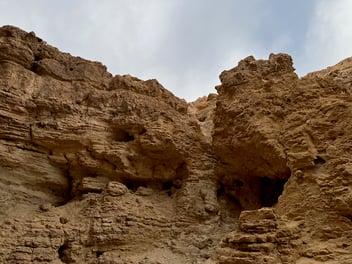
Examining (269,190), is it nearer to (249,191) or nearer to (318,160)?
(249,191)

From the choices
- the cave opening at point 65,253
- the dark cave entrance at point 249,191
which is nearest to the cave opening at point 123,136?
the dark cave entrance at point 249,191

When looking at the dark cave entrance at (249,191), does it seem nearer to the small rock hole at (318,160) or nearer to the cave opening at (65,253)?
the small rock hole at (318,160)

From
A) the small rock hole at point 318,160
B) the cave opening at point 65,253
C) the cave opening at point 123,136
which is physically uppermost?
the cave opening at point 123,136

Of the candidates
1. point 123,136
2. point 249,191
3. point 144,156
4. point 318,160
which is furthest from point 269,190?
point 123,136

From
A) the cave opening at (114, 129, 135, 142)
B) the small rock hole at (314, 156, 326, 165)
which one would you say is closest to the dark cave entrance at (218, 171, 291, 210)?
the cave opening at (114, 129, 135, 142)

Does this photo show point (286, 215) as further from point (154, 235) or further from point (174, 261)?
point (154, 235)

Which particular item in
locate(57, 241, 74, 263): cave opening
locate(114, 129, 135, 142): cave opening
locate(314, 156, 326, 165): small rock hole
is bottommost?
locate(57, 241, 74, 263): cave opening

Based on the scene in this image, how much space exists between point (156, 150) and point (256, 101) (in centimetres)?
385

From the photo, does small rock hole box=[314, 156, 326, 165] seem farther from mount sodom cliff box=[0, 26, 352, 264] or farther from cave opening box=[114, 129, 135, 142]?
cave opening box=[114, 129, 135, 142]

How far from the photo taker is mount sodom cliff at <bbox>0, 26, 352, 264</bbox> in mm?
9555

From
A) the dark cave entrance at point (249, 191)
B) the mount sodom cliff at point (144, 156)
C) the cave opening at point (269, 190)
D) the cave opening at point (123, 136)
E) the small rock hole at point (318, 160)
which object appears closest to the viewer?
the small rock hole at point (318, 160)

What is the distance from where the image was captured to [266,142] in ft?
33.3

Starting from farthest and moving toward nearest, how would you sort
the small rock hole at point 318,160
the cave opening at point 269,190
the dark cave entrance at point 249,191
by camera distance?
the dark cave entrance at point 249,191 → the cave opening at point 269,190 → the small rock hole at point 318,160

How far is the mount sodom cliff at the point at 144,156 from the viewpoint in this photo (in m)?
9.55
